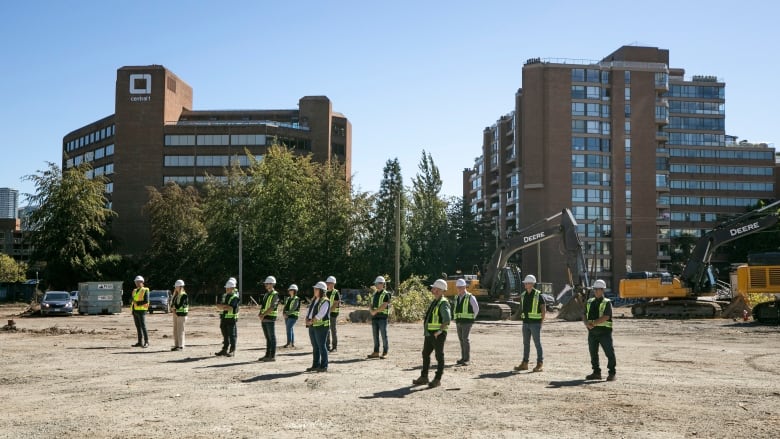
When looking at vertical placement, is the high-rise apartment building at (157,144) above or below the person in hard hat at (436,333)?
above

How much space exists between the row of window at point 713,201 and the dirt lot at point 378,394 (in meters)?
89.4

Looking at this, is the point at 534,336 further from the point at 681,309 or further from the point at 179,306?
the point at 681,309

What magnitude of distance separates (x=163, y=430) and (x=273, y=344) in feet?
26.5

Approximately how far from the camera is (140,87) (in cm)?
9400

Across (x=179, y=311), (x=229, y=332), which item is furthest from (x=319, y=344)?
(x=179, y=311)

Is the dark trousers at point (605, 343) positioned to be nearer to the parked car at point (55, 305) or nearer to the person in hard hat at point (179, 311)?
the person in hard hat at point (179, 311)

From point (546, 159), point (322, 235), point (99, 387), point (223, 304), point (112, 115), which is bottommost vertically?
point (99, 387)

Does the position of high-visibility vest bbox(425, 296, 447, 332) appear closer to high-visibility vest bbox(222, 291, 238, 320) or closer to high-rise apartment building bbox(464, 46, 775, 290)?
high-visibility vest bbox(222, 291, 238, 320)

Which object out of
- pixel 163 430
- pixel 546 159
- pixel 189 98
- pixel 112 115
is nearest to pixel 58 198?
pixel 112 115

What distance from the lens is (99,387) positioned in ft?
46.9

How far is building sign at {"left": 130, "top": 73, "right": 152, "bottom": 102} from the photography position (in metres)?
93.8

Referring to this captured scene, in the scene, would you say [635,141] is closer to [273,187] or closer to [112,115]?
[273,187]

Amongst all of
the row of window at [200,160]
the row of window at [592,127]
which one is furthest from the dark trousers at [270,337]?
the row of window at [200,160]

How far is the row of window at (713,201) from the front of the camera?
107 metres
